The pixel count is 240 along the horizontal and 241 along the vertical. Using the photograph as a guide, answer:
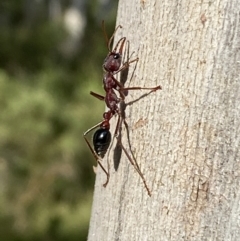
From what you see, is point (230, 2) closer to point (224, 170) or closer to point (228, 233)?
point (224, 170)

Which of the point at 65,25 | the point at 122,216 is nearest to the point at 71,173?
the point at 65,25

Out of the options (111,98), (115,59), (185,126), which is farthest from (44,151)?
(185,126)

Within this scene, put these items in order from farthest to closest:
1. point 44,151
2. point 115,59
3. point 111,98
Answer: point 44,151, point 111,98, point 115,59

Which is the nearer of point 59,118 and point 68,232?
point 68,232

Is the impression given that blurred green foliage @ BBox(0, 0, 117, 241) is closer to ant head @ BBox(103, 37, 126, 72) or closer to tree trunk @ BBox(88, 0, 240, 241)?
ant head @ BBox(103, 37, 126, 72)

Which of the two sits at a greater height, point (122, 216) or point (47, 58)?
point (47, 58)

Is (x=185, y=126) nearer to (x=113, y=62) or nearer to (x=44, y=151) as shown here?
(x=113, y=62)
